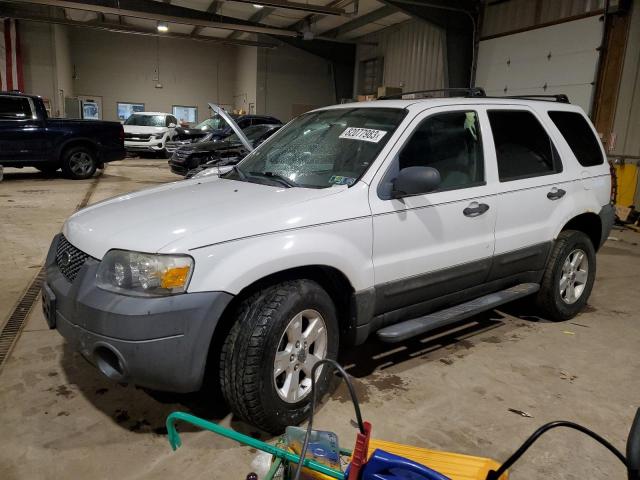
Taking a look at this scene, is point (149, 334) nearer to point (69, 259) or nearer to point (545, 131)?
point (69, 259)

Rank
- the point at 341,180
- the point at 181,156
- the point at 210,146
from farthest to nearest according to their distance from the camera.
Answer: the point at 210,146
the point at 181,156
the point at 341,180

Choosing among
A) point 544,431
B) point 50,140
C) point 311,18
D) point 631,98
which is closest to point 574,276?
point 544,431

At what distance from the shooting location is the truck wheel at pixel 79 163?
36.2ft

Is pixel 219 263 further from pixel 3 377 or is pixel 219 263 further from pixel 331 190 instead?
pixel 3 377

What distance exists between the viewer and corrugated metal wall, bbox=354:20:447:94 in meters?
13.6

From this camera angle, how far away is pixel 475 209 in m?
3.01

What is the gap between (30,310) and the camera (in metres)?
3.83

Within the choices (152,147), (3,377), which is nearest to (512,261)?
(3,377)

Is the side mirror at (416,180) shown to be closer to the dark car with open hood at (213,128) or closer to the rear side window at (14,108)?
the rear side window at (14,108)

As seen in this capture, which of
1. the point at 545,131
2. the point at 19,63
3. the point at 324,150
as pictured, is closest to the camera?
the point at 324,150

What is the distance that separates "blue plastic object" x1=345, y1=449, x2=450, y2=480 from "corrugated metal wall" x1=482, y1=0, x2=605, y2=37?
10.0 meters

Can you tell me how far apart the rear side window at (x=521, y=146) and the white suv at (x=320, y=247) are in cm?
1

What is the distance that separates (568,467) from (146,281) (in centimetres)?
201

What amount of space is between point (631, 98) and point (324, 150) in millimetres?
7908
